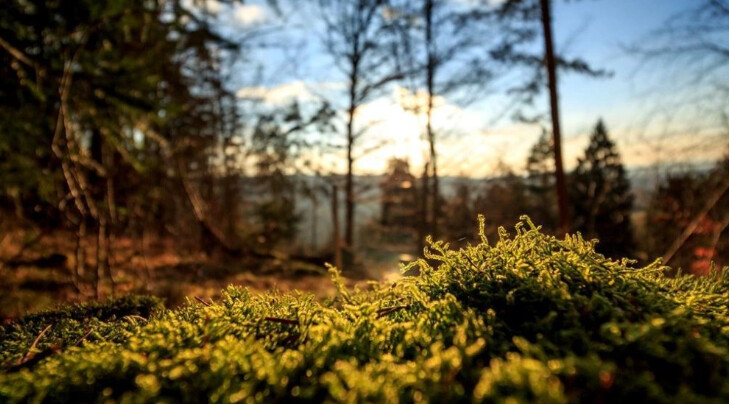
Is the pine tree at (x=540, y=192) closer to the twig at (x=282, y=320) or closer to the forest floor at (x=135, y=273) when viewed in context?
the forest floor at (x=135, y=273)

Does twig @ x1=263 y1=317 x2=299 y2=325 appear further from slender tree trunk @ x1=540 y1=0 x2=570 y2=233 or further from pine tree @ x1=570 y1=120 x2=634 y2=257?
pine tree @ x1=570 y1=120 x2=634 y2=257

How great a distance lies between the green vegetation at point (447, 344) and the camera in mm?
→ 839

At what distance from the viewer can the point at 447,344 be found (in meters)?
1.13

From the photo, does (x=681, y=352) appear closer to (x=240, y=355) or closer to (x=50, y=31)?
(x=240, y=355)

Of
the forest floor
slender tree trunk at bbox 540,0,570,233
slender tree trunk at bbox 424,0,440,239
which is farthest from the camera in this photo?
slender tree trunk at bbox 424,0,440,239

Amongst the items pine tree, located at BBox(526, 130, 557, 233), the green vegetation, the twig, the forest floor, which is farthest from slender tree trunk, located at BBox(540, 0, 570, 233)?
pine tree, located at BBox(526, 130, 557, 233)

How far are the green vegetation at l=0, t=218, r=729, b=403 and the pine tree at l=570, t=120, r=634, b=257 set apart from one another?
37378 millimetres

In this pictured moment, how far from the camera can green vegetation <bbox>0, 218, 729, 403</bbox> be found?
0.84 metres

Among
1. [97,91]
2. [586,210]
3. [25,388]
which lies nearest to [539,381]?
[25,388]

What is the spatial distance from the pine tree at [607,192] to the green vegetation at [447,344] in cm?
3738

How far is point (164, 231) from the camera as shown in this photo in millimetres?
21562

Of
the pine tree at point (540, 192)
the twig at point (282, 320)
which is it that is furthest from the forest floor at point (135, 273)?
the pine tree at point (540, 192)

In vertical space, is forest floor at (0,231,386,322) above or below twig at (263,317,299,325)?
below

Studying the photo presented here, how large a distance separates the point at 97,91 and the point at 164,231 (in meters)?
17.8
